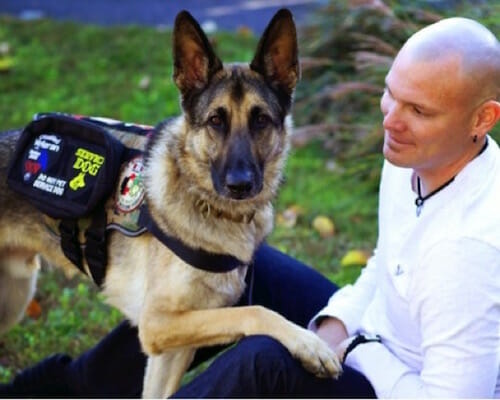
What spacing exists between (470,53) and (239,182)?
2.95 feet

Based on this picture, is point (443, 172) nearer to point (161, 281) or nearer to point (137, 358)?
point (161, 281)

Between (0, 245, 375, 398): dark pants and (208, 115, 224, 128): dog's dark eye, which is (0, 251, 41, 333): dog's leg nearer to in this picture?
(0, 245, 375, 398): dark pants

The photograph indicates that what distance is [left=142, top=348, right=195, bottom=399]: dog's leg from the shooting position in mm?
3178

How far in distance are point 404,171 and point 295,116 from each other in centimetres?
353

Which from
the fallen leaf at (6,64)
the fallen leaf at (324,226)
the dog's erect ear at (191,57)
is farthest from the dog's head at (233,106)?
the fallen leaf at (6,64)

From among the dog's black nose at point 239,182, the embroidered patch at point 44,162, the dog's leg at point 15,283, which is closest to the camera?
the dog's black nose at point 239,182

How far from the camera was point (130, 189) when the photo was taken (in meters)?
3.15

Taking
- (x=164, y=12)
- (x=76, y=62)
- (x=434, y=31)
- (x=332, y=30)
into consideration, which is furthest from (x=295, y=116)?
(x=434, y=31)

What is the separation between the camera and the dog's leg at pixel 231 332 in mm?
2629

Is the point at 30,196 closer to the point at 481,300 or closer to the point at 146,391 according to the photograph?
the point at 146,391

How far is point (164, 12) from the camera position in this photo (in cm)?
888

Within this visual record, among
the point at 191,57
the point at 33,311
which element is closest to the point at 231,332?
the point at 191,57

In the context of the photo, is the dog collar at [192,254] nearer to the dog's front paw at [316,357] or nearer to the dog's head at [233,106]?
the dog's head at [233,106]

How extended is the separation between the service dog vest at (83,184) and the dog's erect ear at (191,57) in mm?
279
